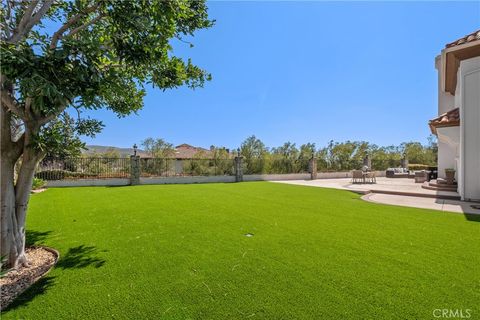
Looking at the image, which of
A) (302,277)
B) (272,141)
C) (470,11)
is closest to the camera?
(302,277)

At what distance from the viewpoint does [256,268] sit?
339 cm

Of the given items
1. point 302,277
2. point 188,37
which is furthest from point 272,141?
point 302,277

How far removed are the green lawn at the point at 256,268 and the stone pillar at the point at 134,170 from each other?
10.3m

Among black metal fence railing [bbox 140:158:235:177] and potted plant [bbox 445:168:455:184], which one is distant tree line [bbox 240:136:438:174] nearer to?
black metal fence railing [bbox 140:158:235:177]

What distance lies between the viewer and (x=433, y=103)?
55.3 feet

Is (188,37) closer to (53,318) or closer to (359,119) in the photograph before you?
(53,318)

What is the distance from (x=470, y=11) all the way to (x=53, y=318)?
14950mm

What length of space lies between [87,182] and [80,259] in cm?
1348

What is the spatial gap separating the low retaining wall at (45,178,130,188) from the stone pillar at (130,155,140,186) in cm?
38

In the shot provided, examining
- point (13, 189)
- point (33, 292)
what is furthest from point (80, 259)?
point (13, 189)

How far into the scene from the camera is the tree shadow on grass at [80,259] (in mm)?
3553

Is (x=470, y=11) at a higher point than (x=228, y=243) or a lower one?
higher

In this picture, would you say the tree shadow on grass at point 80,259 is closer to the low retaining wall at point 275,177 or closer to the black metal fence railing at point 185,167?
the black metal fence railing at point 185,167

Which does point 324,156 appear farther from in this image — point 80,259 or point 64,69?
point 64,69
